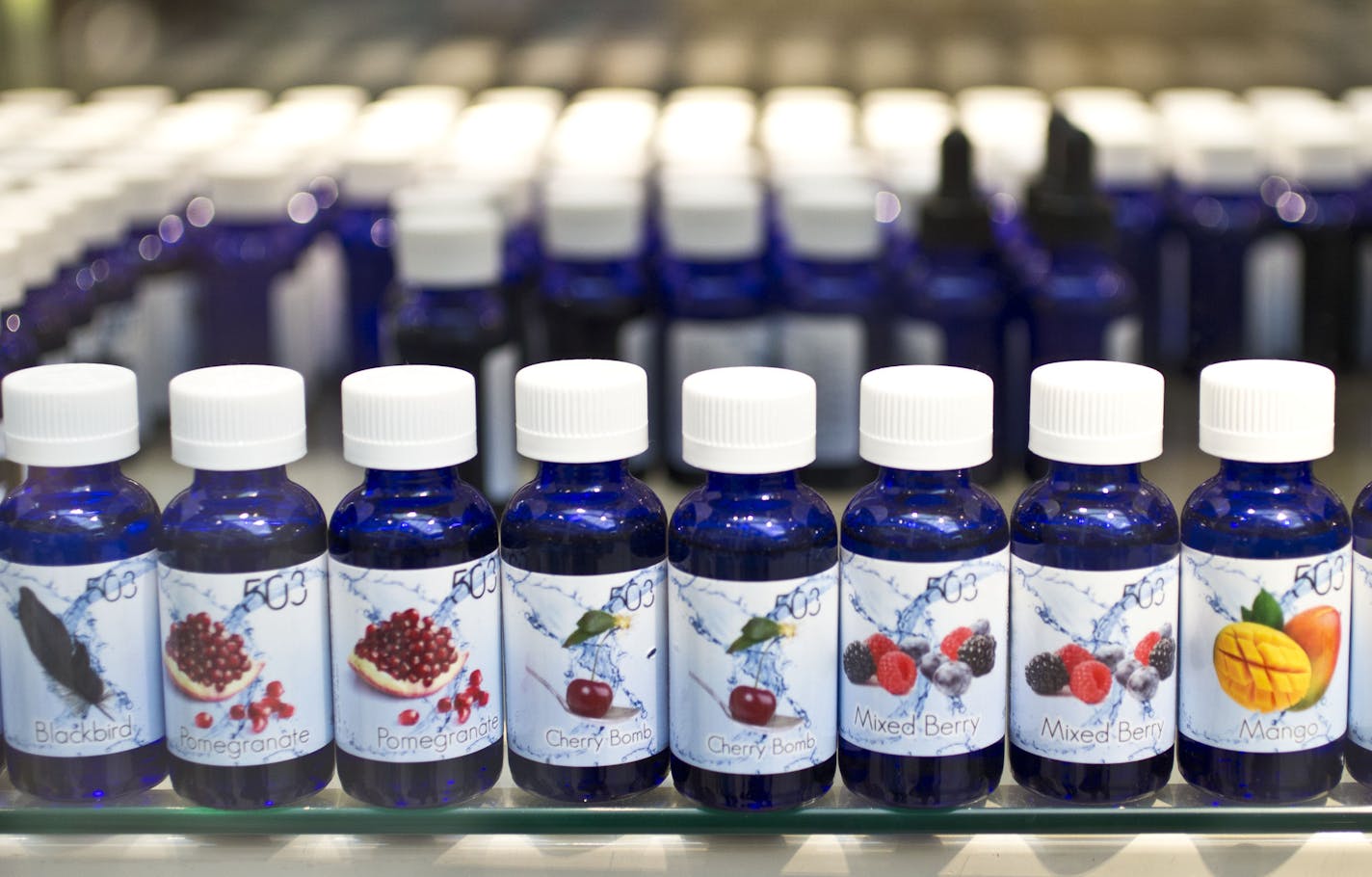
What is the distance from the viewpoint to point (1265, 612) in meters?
0.67

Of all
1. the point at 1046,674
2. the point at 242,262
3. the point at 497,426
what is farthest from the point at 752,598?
the point at 242,262

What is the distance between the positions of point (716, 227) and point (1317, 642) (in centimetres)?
49

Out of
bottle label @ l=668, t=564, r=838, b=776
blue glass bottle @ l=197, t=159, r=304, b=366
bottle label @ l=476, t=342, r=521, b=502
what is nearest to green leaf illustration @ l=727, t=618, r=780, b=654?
bottle label @ l=668, t=564, r=838, b=776

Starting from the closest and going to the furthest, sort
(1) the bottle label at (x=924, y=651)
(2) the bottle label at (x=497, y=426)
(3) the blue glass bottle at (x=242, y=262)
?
(1) the bottle label at (x=924, y=651) < (2) the bottle label at (x=497, y=426) < (3) the blue glass bottle at (x=242, y=262)

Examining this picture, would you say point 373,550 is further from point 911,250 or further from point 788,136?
point 788,136

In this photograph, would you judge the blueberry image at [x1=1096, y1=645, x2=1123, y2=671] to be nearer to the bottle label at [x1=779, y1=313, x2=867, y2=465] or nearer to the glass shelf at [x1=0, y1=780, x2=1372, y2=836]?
the glass shelf at [x1=0, y1=780, x2=1372, y2=836]

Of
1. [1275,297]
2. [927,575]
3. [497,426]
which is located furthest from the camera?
[1275,297]

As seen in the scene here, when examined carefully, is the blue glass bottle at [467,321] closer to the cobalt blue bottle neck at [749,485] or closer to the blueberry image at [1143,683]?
the cobalt blue bottle neck at [749,485]

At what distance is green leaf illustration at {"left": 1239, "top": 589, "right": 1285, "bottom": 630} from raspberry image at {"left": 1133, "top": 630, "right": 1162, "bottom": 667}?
0.03 metres

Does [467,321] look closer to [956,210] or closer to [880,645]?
[956,210]

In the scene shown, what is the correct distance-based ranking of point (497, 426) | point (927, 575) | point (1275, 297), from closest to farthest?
point (927, 575) → point (497, 426) → point (1275, 297)

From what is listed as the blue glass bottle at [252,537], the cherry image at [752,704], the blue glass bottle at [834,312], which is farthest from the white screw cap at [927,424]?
the blue glass bottle at [834,312]

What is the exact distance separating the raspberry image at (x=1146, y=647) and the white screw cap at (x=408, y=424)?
0.28 meters

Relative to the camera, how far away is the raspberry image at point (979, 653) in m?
0.67
